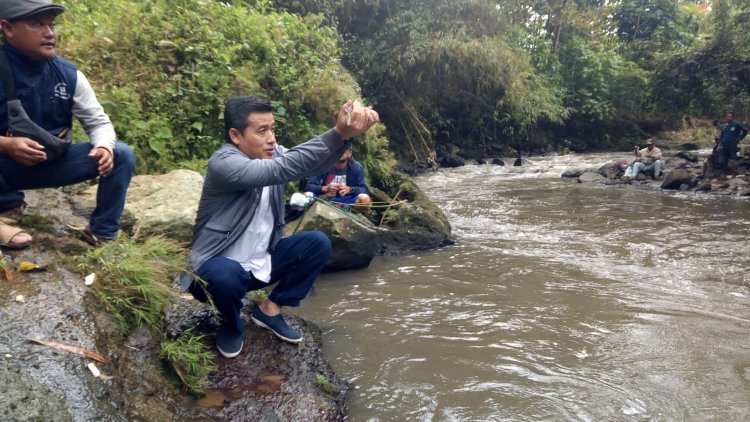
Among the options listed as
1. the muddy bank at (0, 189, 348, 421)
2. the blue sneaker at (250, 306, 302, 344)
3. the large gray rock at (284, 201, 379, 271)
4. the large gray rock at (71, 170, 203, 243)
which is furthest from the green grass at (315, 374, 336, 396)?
the large gray rock at (284, 201, 379, 271)

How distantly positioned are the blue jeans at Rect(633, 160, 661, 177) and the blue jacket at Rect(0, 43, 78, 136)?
15.2 meters

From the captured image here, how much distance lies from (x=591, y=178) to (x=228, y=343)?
14643mm

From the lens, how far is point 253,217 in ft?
10.8

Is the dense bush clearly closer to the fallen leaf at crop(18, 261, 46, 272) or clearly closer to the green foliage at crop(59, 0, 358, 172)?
the green foliage at crop(59, 0, 358, 172)

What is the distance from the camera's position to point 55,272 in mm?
2902

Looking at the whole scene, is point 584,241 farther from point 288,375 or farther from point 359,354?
point 288,375

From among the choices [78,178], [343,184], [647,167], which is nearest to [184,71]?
[343,184]

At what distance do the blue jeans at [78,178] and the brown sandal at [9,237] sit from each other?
0.39 metres

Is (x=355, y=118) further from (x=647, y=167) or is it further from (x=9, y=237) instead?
(x=647, y=167)

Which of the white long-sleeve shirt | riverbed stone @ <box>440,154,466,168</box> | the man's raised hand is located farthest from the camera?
riverbed stone @ <box>440,154,466,168</box>

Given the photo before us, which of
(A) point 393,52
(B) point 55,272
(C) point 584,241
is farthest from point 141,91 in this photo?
(A) point 393,52

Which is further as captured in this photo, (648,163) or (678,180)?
(648,163)

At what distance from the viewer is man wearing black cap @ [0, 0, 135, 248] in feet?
10.2

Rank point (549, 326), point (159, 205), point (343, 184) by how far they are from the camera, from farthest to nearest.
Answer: point (343, 184) < point (159, 205) < point (549, 326)
